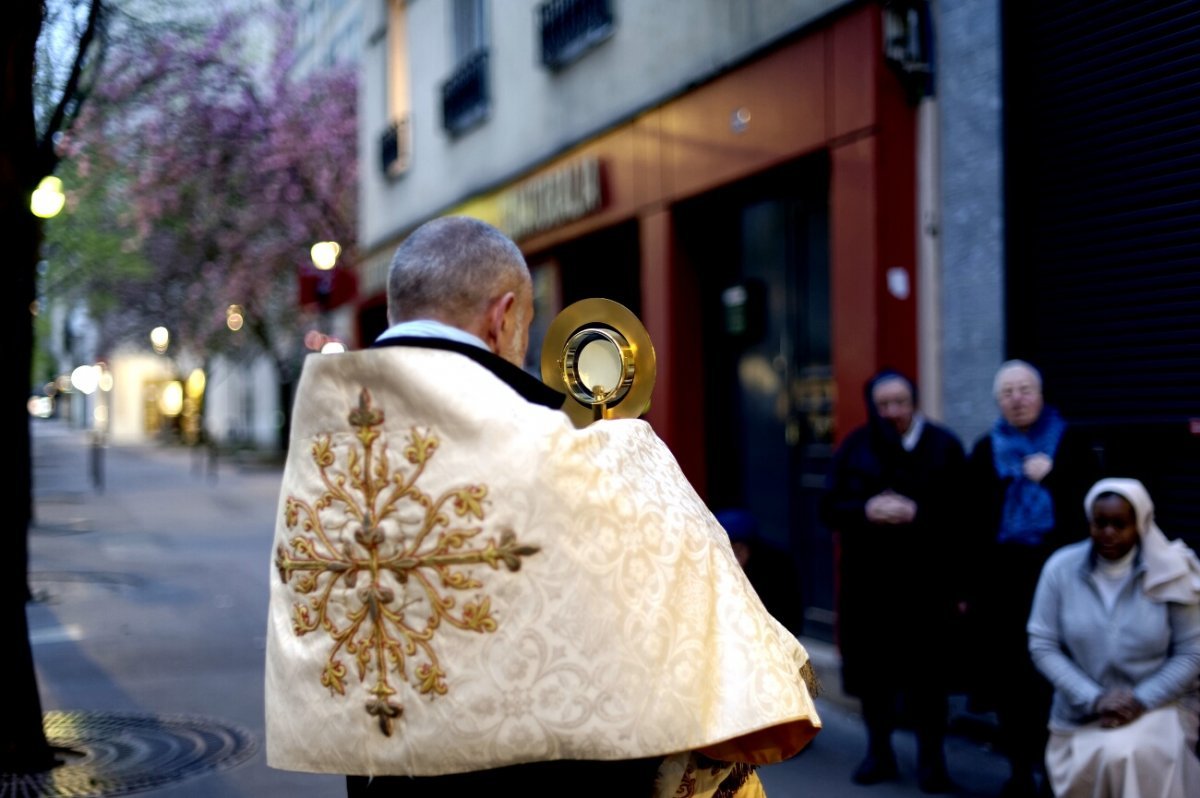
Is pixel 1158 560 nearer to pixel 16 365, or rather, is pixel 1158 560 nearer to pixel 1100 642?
pixel 1100 642

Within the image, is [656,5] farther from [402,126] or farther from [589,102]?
[402,126]

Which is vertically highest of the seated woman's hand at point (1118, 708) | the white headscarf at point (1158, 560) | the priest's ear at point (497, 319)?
the priest's ear at point (497, 319)

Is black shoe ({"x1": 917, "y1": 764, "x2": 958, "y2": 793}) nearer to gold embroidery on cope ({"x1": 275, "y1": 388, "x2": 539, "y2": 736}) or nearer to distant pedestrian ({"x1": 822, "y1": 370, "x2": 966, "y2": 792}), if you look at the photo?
distant pedestrian ({"x1": 822, "y1": 370, "x2": 966, "y2": 792})

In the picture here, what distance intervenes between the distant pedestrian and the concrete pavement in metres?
0.31

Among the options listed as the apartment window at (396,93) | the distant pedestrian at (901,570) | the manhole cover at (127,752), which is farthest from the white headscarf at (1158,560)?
the apartment window at (396,93)

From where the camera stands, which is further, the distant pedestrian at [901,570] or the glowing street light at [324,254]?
the glowing street light at [324,254]

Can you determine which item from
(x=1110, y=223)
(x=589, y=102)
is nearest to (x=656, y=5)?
(x=589, y=102)

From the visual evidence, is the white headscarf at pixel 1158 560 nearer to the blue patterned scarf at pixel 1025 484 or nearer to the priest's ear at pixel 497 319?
the blue patterned scarf at pixel 1025 484

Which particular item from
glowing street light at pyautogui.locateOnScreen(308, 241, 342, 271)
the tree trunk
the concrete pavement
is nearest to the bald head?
the concrete pavement

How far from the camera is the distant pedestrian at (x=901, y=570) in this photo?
6.12m

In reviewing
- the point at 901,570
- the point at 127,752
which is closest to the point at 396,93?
the point at 127,752

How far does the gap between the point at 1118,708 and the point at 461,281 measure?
362 centimetres

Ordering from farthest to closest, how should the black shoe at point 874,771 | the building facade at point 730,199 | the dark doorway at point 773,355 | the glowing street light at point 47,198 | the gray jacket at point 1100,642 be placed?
the glowing street light at point 47,198
the dark doorway at point 773,355
the building facade at point 730,199
the black shoe at point 874,771
the gray jacket at point 1100,642

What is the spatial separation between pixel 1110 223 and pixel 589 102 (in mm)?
6075
